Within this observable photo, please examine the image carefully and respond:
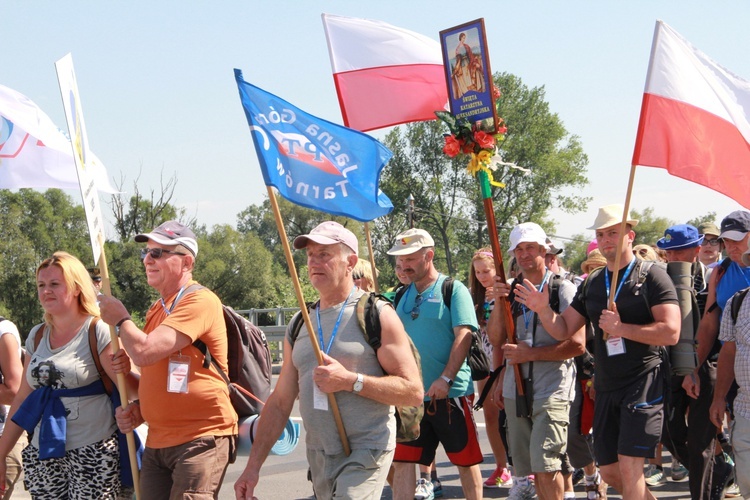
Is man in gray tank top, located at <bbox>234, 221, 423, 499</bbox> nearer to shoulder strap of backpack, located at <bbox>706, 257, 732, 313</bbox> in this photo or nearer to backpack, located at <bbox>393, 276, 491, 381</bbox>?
backpack, located at <bbox>393, 276, 491, 381</bbox>

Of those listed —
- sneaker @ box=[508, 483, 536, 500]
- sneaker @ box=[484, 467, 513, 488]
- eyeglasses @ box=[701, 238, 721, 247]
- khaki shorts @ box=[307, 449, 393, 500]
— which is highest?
eyeglasses @ box=[701, 238, 721, 247]

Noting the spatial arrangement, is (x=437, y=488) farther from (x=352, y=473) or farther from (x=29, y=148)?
(x=29, y=148)

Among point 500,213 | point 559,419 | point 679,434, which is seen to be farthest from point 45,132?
point 500,213

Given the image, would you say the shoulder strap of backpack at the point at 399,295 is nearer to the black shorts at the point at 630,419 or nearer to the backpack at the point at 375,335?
the black shorts at the point at 630,419

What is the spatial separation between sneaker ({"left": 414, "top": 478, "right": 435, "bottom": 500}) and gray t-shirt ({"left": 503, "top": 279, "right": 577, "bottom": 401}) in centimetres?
128

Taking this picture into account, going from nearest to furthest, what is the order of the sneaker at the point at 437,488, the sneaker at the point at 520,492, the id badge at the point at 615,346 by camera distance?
the id badge at the point at 615,346, the sneaker at the point at 520,492, the sneaker at the point at 437,488

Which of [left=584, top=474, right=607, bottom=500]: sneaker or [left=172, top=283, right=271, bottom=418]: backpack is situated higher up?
[left=172, top=283, right=271, bottom=418]: backpack

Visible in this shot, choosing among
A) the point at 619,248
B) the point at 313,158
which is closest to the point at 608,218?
the point at 619,248

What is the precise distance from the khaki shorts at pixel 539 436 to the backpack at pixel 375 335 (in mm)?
1867

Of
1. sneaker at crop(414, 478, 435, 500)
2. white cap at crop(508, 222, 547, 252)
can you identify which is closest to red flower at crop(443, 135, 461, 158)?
white cap at crop(508, 222, 547, 252)

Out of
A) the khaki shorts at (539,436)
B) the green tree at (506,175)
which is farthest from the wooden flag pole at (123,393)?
the green tree at (506,175)

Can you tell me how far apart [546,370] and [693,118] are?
1913 millimetres

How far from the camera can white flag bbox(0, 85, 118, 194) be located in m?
6.39

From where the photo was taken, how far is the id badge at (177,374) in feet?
15.8
